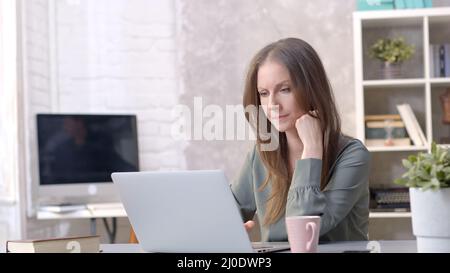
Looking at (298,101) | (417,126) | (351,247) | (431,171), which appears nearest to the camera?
(431,171)

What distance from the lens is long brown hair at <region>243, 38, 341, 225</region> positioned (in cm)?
194

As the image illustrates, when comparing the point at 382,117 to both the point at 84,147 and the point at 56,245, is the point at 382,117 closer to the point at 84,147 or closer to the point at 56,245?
the point at 84,147

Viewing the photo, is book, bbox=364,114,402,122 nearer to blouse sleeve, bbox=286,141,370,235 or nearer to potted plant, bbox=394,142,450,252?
blouse sleeve, bbox=286,141,370,235

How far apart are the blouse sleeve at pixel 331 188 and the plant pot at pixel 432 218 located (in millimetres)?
405

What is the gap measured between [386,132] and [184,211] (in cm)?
251

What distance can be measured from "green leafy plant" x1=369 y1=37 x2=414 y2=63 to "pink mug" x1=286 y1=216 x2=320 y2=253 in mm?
2547

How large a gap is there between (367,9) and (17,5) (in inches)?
68.3

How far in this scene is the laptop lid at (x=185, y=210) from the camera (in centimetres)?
135

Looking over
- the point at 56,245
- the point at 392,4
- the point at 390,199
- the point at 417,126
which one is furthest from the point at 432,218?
the point at 392,4

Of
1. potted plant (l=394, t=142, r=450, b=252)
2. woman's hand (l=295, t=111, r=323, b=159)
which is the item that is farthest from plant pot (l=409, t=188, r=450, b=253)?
woman's hand (l=295, t=111, r=323, b=159)

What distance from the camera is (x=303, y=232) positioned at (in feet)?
4.49

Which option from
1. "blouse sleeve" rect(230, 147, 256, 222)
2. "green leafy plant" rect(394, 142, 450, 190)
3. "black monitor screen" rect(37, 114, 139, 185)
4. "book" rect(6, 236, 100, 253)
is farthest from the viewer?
"black monitor screen" rect(37, 114, 139, 185)

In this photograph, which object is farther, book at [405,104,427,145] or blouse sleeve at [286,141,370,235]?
book at [405,104,427,145]

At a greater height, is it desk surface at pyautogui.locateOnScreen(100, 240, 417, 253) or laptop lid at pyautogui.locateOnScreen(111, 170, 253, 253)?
laptop lid at pyautogui.locateOnScreen(111, 170, 253, 253)
